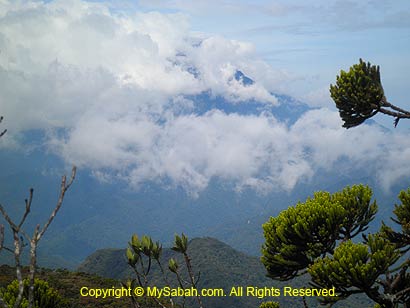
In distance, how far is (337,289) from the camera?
11016 millimetres

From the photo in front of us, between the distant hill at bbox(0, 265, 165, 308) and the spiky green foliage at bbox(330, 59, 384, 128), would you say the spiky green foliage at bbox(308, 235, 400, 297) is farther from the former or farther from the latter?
the distant hill at bbox(0, 265, 165, 308)

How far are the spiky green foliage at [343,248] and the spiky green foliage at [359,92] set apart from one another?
11.7 feet

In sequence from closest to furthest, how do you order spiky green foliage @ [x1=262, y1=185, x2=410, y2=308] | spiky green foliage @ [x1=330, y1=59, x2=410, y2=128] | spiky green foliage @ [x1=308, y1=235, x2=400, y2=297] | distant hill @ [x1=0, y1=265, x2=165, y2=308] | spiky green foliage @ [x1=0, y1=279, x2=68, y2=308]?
spiky green foliage @ [x1=0, y1=279, x2=68, y2=308]
spiky green foliage @ [x1=308, y1=235, x2=400, y2=297]
spiky green foliage @ [x1=262, y1=185, x2=410, y2=308]
spiky green foliage @ [x1=330, y1=59, x2=410, y2=128]
distant hill @ [x1=0, y1=265, x2=165, y2=308]

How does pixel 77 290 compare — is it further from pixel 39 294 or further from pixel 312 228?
pixel 39 294

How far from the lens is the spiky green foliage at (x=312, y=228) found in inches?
→ 486

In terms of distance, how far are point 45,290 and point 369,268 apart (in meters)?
8.26

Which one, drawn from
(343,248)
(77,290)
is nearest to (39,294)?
(343,248)

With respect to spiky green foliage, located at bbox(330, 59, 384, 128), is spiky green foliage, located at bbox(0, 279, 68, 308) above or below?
below

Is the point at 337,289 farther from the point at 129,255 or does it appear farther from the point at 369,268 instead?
the point at 129,255

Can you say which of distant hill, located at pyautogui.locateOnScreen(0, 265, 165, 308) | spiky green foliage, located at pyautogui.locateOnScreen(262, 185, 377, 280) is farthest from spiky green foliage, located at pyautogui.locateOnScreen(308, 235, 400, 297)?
distant hill, located at pyautogui.locateOnScreen(0, 265, 165, 308)

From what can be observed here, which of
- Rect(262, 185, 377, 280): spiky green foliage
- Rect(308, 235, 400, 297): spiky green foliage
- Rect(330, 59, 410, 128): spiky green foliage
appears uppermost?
Rect(330, 59, 410, 128): spiky green foliage

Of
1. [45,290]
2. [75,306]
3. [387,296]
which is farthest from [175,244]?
[75,306]

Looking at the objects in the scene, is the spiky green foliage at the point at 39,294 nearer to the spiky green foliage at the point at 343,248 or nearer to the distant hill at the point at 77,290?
the spiky green foliage at the point at 343,248

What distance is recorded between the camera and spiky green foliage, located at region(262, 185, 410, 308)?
1049cm
